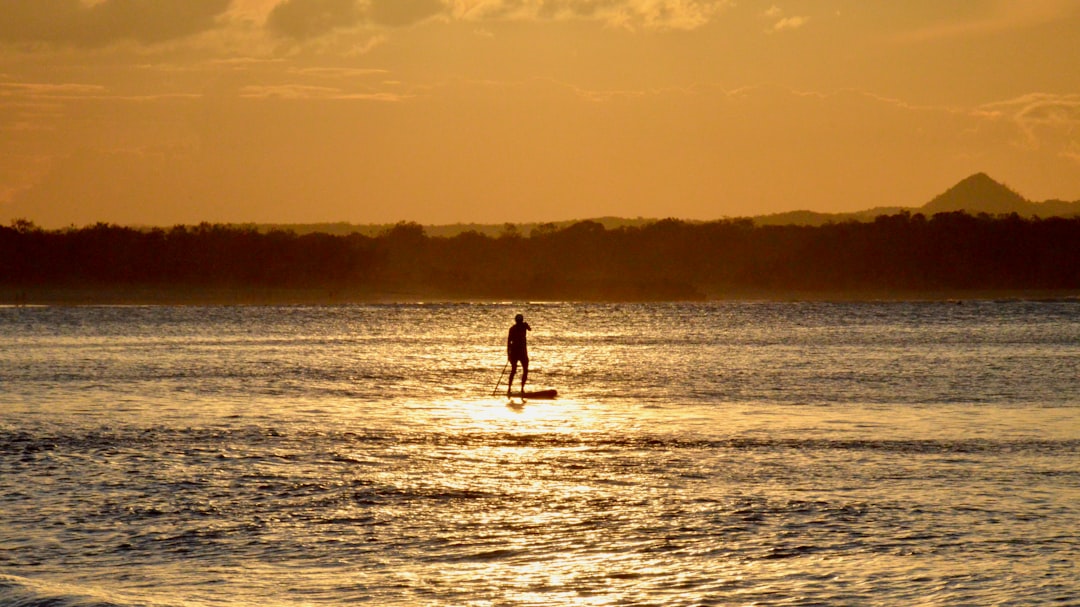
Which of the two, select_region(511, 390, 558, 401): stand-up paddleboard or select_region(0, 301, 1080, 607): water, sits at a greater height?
select_region(511, 390, 558, 401): stand-up paddleboard

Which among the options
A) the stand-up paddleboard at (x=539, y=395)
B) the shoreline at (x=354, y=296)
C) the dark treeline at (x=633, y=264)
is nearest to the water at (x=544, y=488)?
the stand-up paddleboard at (x=539, y=395)

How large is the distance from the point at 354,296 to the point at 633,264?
4125 cm

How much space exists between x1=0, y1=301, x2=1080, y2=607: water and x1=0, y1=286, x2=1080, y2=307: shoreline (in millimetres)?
103421

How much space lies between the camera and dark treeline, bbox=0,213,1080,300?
151625 mm

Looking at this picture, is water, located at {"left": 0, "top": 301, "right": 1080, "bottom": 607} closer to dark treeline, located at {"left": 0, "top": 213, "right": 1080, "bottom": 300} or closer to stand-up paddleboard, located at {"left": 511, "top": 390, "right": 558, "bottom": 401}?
stand-up paddleboard, located at {"left": 511, "top": 390, "right": 558, "bottom": 401}

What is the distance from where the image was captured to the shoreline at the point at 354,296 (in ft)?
466

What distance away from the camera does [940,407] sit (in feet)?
96.4

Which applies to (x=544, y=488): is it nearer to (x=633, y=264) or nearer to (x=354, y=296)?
(x=354, y=296)

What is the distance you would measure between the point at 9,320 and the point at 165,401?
6581 cm

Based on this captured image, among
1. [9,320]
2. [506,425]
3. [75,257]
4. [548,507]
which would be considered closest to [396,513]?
[548,507]

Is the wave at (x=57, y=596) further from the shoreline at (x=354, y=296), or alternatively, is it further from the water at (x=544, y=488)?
the shoreline at (x=354, y=296)

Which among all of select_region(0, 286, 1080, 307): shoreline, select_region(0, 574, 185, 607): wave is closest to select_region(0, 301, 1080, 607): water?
select_region(0, 574, 185, 607): wave

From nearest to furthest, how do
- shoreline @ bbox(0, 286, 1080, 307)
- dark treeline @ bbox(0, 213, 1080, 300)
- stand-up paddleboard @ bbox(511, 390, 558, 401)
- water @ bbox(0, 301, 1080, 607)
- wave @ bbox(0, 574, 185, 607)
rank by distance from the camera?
1. wave @ bbox(0, 574, 185, 607)
2. water @ bbox(0, 301, 1080, 607)
3. stand-up paddleboard @ bbox(511, 390, 558, 401)
4. shoreline @ bbox(0, 286, 1080, 307)
5. dark treeline @ bbox(0, 213, 1080, 300)

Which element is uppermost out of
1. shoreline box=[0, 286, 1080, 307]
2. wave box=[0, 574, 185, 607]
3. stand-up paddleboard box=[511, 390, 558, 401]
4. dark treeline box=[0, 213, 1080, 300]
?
dark treeline box=[0, 213, 1080, 300]
